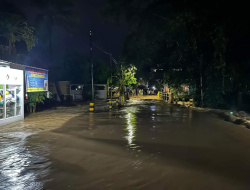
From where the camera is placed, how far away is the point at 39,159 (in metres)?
7.61

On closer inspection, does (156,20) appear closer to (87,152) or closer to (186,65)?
(186,65)

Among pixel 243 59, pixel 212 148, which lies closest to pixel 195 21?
pixel 243 59

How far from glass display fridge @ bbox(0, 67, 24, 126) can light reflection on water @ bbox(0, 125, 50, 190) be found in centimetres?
485

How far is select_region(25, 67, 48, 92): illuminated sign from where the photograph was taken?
18.5m

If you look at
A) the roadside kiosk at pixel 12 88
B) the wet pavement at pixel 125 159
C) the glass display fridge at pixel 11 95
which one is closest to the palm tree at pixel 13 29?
the roadside kiosk at pixel 12 88

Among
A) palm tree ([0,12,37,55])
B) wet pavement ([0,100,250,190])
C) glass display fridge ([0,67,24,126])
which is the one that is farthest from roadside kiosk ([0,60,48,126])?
palm tree ([0,12,37,55])

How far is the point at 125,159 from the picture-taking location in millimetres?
7523

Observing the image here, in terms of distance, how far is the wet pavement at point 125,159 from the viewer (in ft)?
18.8

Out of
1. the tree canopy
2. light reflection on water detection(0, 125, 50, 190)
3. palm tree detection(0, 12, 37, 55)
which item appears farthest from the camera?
palm tree detection(0, 12, 37, 55)

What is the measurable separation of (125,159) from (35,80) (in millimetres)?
13882

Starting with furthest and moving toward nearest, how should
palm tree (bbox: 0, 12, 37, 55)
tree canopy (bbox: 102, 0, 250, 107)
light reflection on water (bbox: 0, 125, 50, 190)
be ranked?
palm tree (bbox: 0, 12, 37, 55) → tree canopy (bbox: 102, 0, 250, 107) → light reflection on water (bbox: 0, 125, 50, 190)

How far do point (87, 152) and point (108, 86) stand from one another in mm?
36613

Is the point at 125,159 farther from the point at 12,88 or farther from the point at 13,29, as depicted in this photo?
the point at 13,29

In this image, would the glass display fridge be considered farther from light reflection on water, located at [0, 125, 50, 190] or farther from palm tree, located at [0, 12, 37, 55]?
palm tree, located at [0, 12, 37, 55]
